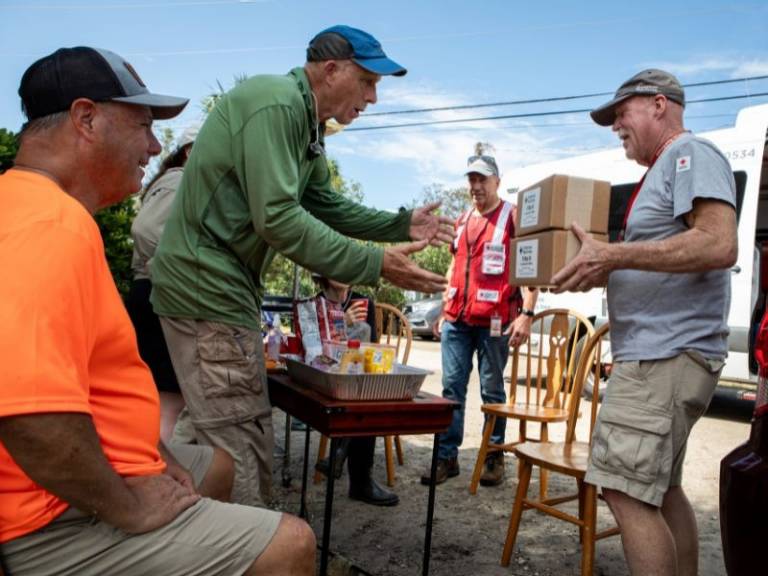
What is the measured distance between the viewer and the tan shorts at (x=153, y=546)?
1203mm

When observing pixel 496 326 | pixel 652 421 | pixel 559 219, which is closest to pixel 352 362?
pixel 559 219

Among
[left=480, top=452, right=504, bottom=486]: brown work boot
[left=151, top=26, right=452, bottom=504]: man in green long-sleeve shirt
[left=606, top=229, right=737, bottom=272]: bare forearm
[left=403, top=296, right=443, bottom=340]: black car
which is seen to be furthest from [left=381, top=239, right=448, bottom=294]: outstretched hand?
[left=403, top=296, right=443, bottom=340]: black car

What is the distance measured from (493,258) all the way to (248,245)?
92.6 inches

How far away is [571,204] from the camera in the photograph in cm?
214

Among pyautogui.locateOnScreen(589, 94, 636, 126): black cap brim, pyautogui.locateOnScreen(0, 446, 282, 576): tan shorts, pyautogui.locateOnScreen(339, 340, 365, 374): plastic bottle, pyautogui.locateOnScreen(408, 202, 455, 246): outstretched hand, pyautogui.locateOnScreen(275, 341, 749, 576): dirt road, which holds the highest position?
pyautogui.locateOnScreen(589, 94, 636, 126): black cap brim

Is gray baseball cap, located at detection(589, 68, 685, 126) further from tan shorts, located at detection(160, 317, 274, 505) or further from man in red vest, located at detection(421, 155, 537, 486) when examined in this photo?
man in red vest, located at detection(421, 155, 537, 486)

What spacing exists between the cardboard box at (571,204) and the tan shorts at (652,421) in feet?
1.58

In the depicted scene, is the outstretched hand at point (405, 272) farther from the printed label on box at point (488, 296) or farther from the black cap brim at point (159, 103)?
the printed label on box at point (488, 296)

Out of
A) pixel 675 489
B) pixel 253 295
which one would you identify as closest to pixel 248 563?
pixel 253 295

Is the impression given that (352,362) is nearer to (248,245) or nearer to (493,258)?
(248,245)

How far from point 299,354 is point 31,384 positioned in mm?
1567

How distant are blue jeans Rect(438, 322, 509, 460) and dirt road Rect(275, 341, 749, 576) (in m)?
0.29

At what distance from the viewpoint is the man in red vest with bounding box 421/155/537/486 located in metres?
4.16

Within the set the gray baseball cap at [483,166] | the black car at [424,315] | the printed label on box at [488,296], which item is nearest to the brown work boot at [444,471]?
the printed label on box at [488,296]
